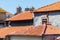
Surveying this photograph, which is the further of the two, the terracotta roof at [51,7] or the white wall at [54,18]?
the terracotta roof at [51,7]

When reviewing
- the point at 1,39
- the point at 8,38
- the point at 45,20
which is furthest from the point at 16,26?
the point at 8,38

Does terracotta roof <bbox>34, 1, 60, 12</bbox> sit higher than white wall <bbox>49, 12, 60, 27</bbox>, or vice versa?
terracotta roof <bbox>34, 1, 60, 12</bbox>

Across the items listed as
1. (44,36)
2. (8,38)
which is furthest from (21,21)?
(44,36)

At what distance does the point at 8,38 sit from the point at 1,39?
8.25 meters

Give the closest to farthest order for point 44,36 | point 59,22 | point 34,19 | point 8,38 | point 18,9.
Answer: point 44,36
point 8,38
point 59,22
point 34,19
point 18,9

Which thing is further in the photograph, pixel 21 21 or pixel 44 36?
pixel 21 21

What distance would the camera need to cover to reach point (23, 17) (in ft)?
144

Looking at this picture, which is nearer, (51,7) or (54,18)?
(54,18)

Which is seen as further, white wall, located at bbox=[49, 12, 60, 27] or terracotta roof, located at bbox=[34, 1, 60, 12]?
terracotta roof, located at bbox=[34, 1, 60, 12]

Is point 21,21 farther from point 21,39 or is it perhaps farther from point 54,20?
point 21,39

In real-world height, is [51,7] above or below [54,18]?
above

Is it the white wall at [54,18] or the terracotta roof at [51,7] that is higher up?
the terracotta roof at [51,7]

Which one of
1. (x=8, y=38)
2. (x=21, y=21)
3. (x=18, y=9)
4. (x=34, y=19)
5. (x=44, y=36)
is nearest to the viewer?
(x=44, y=36)

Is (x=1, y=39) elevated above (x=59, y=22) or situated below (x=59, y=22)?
below
